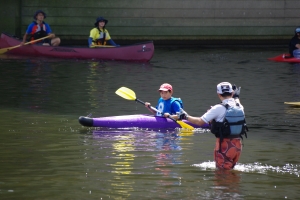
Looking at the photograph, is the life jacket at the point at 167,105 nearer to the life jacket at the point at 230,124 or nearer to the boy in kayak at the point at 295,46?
the life jacket at the point at 230,124

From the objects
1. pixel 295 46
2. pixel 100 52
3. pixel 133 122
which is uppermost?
pixel 295 46

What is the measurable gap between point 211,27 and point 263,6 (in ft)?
8.17

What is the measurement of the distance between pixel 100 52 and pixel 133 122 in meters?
11.6

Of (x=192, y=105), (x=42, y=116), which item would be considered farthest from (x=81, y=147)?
(x=192, y=105)

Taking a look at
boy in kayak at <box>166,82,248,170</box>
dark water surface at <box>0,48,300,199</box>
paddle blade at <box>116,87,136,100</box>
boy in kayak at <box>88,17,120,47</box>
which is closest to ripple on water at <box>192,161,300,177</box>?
dark water surface at <box>0,48,300,199</box>

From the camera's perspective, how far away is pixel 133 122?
13688 millimetres

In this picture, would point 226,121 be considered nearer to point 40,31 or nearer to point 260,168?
point 260,168

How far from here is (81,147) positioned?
12008mm

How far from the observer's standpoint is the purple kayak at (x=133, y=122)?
44.3 ft

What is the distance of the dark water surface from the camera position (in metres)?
9.58

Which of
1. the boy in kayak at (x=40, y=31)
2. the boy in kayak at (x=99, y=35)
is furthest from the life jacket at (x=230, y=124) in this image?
the boy in kayak at (x=40, y=31)

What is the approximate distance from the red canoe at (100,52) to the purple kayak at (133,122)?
37.0 feet

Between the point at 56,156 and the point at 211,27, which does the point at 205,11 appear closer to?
the point at 211,27

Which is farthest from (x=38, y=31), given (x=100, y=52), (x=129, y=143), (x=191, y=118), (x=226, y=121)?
(x=226, y=121)
